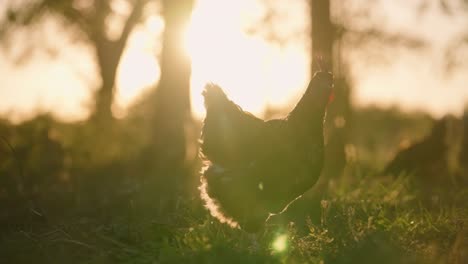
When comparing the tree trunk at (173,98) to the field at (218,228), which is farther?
the tree trunk at (173,98)

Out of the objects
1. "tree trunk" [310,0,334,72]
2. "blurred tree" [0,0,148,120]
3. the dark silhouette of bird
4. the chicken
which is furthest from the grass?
"blurred tree" [0,0,148,120]

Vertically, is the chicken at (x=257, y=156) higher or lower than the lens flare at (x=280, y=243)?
higher

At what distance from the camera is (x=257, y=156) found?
802 cm

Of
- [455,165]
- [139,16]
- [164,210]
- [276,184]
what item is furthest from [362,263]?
[139,16]

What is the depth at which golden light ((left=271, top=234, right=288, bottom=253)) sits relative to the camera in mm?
6603

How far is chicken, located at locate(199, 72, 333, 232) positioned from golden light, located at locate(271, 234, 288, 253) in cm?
68

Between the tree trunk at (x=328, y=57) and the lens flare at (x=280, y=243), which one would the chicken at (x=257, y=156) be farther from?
the tree trunk at (x=328, y=57)

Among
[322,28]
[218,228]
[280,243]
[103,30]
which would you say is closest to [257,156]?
[218,228]

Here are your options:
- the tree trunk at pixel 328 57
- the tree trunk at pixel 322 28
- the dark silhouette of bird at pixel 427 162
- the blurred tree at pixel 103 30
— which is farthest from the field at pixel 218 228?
the blurred tree at pixel 103 30

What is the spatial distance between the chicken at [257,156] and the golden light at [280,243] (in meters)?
0.68

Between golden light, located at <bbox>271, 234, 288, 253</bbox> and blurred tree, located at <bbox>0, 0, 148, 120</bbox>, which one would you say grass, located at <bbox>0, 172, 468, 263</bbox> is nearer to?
golden light, located at <bbox>271, 234, 288, 253</bbox>

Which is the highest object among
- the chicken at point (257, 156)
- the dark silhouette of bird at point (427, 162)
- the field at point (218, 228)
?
the chicken at point (257, 156)

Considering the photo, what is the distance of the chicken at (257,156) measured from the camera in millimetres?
7688

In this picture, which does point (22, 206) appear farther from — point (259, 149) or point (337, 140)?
point (337, 140)
